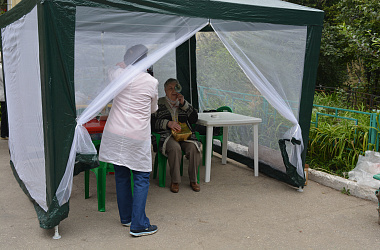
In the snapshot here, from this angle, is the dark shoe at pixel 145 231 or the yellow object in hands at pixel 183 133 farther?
the yellow object in hands at pixel 183 133

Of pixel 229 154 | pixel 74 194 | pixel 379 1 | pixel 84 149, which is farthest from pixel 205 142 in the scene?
pixel 379 1

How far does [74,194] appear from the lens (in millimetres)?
4941

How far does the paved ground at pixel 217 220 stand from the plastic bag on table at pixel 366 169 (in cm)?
29

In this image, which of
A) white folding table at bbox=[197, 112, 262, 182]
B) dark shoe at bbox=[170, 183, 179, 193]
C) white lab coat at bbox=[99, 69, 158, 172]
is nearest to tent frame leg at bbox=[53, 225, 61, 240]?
white lab coat at bbox=[99, 69, 158, 172]

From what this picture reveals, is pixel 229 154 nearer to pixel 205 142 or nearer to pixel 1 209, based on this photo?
pixel 205 142

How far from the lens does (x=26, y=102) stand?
4324mm

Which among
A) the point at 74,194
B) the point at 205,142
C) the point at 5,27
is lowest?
the point at 74,194

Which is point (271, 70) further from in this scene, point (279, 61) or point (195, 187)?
point (195, 187)

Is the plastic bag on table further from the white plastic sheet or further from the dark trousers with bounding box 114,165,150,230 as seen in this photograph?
the dark trousers with bounding box 114,165,150,230

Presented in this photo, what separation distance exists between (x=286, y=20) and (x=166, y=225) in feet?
8.37

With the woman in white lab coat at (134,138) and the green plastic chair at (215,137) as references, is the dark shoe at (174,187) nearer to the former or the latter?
the green plastic chair at (215,137)

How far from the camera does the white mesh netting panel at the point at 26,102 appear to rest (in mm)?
3855

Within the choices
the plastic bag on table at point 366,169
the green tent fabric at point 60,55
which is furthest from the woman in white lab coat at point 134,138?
the plastic bag on table at point 366,169

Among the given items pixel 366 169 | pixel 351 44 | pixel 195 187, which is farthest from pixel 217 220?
pixel 351 44
